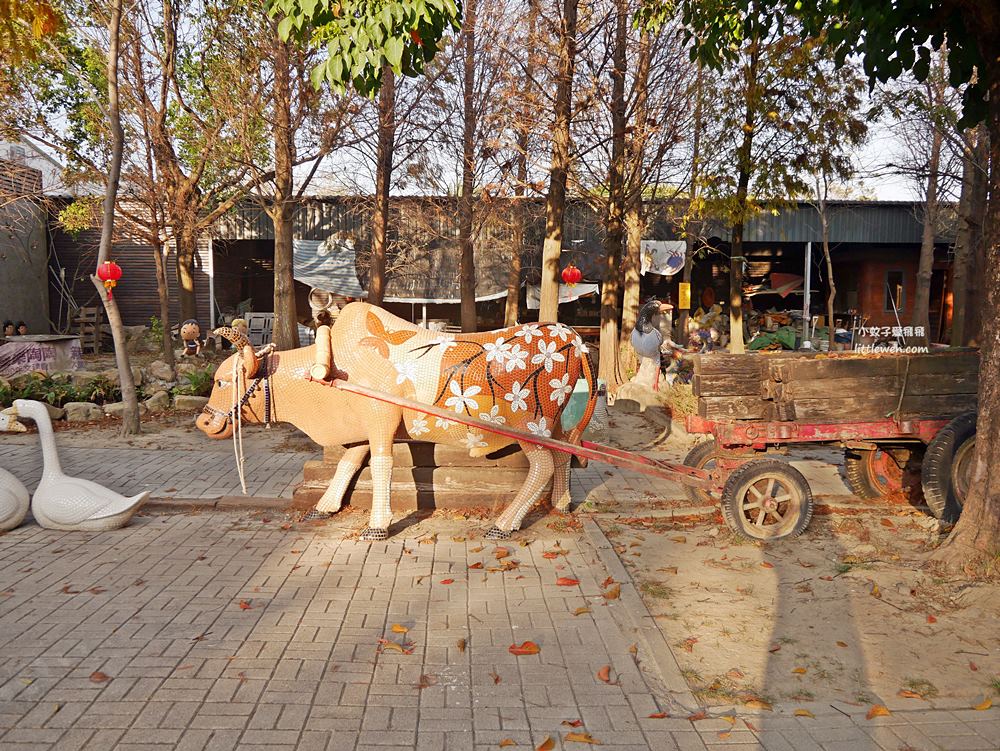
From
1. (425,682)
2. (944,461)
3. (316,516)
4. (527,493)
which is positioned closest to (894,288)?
(944,461)

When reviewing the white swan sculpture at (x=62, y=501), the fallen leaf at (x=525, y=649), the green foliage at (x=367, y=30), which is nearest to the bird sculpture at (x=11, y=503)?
the white swan sculpture at (x=62, y=501)

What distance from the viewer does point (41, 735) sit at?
3.33 meters

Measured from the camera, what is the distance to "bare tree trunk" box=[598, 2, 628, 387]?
41.1 feet

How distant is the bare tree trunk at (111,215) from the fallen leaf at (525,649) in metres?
8.00

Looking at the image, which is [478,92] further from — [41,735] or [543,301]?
[41,735]

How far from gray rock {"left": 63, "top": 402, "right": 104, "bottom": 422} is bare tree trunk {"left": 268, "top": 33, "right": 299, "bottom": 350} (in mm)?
2857

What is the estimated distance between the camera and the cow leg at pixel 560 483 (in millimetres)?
7035

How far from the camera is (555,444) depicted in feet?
20.2

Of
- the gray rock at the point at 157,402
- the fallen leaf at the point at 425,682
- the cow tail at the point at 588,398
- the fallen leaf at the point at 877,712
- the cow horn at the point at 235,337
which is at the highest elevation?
the cow horn at the point at 235,337

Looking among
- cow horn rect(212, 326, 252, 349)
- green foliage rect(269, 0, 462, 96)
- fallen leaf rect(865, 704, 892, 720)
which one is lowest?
fallen leaf rect(865, 704, 892, 720)

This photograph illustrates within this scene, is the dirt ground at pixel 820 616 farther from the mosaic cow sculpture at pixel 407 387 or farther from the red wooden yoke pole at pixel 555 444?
the mosaic cow sculpture at pixel 407 387

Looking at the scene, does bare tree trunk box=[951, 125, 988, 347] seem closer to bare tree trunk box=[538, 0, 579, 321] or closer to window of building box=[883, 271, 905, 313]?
window of building box=[883, 271, 905, 313]

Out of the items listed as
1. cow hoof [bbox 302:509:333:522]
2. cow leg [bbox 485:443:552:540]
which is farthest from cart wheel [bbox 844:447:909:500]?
cow hoof [bbox 302:509:333:522]

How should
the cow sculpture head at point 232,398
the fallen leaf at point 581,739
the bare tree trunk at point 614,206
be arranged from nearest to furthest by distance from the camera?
1. the fallen leaf at point 581,739
2. the cow sculpture head at point 232,398
3. the bare tree trunk at point 614,206
